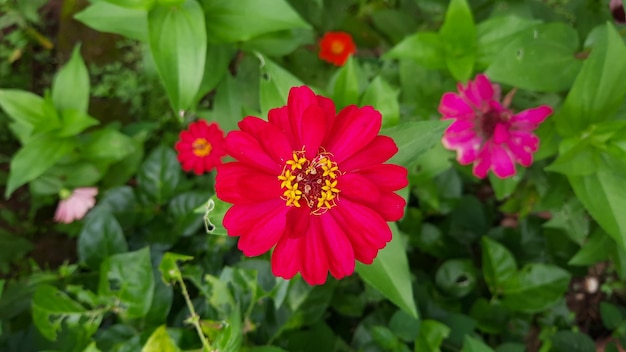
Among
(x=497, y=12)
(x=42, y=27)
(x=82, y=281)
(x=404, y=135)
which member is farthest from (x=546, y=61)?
(x=42, y=27)

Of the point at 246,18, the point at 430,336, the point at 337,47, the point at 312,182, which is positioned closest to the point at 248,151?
the point at 312,182

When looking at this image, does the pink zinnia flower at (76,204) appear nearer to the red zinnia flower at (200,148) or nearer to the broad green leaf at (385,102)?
the red zinnia flower at (200,148)

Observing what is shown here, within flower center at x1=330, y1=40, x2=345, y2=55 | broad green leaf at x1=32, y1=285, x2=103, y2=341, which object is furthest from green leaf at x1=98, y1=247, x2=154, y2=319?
flower center at x1=330, y1=40, x2=345, y2=55

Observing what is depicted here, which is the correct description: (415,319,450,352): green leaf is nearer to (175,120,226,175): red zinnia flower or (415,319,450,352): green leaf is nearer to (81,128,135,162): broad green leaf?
(175,120,226,175): red zinnia flower

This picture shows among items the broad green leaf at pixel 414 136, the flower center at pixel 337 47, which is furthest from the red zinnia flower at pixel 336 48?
the broad green leaf at pixel 414 136

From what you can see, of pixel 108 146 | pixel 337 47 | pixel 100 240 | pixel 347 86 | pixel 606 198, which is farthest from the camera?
pixel 337 47

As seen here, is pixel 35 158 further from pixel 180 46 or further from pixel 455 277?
pixel 455 277

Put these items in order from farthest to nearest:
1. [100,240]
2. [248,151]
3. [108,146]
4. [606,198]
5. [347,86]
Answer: [108,146] → [100,240] → [347,86] → [606,198] → [248,151]
